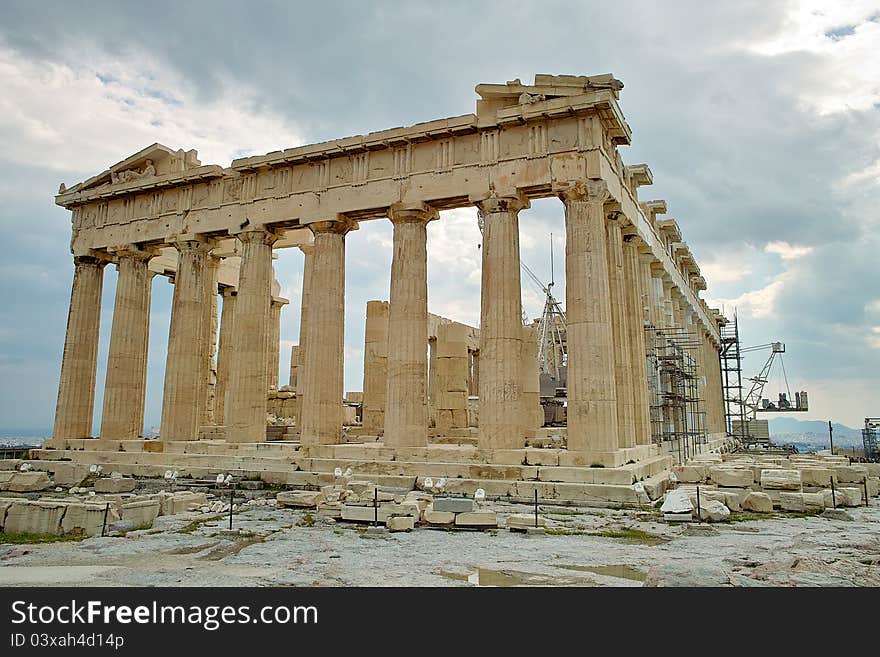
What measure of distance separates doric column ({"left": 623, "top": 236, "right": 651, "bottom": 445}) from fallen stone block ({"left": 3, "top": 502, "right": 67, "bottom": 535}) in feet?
53.8

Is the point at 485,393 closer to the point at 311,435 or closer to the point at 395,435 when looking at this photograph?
the point at 395,435

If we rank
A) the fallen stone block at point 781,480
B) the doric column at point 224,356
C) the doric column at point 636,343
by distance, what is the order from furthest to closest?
the doric column at point 224,356 → the doric column at point 636,343 → the fallen stone block at point 781,480

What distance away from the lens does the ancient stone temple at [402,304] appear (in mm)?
18000

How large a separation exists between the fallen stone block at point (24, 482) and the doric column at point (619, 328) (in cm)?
1685

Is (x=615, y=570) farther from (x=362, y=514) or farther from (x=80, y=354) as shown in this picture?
(x=80, y=354)

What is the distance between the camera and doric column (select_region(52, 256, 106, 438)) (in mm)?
26047

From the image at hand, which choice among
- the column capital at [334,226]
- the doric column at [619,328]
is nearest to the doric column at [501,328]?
the doric column at [619,328]

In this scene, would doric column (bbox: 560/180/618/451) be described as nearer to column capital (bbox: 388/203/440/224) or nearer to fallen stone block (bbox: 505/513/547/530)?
column capital (bbox: 388/203/440/224)

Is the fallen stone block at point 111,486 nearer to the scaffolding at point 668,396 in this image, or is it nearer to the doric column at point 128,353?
the doric column at point 128,353

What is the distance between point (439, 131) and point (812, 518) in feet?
47.6

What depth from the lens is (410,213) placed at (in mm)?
20672
